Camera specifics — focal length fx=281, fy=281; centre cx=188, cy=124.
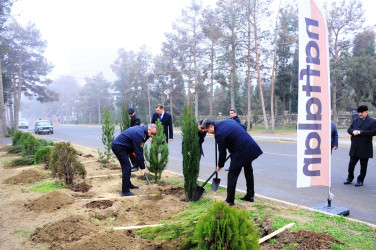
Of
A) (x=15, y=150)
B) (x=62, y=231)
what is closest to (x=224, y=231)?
(x=62, y=231)

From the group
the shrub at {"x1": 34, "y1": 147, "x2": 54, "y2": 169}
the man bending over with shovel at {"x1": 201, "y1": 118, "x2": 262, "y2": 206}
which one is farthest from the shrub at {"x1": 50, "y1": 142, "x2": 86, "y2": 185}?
the man bending over with shovel at {"x1": 201, "y1": 118, "x2": 262, "y2": 206}

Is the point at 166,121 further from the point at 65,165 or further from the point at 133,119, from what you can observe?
the point at 65,165

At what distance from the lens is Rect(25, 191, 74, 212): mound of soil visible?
478 centimetres

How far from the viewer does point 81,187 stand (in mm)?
6270

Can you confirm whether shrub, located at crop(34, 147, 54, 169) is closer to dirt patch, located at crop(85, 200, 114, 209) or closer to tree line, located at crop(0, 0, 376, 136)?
dirt patch, located at crop(85, 200, 114, 209)

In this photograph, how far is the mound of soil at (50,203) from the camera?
4783 millimetres

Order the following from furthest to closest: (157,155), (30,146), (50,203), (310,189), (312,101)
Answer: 1. (30,146)
2. (157,155)
3. (310,189)
4. (50,203)
5. (312,101)

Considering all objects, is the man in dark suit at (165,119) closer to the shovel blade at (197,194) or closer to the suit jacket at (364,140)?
the shovel blade at (197,194)

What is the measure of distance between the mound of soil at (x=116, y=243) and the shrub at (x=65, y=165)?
337cm

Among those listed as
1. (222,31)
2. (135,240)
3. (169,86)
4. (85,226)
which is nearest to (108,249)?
A: (135,240)

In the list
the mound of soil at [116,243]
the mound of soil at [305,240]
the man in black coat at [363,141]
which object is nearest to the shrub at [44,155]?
the mound of soil at [116,243]

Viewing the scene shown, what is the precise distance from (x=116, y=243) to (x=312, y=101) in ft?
11.5

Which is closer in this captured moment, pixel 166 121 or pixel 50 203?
pixel 50 203

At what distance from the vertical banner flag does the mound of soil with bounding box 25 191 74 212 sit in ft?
13.1
